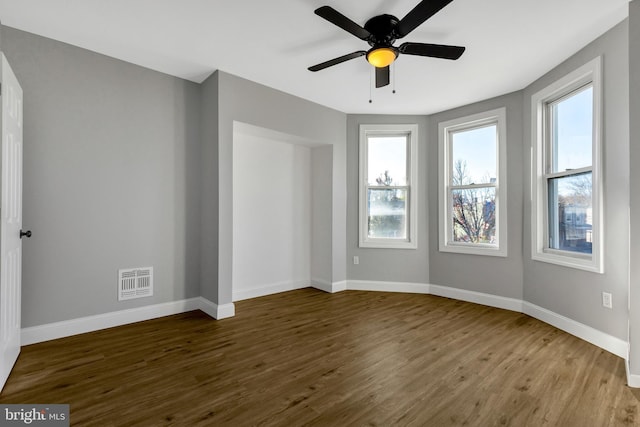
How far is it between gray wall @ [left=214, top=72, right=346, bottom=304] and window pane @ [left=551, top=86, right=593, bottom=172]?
252 centimetres

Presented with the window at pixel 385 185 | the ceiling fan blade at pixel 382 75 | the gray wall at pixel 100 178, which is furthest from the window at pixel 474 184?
the gray wall at pixel 100 178

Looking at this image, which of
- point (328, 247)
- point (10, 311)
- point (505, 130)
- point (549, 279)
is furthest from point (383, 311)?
point (10, 311)

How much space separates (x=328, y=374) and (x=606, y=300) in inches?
96.6

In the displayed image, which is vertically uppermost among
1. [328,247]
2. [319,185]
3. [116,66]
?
[116,66]

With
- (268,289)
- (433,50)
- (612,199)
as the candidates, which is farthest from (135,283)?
(612,199)

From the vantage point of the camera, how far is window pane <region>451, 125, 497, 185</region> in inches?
158

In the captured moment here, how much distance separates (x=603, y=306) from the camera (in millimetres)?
2686

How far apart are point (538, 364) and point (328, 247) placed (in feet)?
9.04

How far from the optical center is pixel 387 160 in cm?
469

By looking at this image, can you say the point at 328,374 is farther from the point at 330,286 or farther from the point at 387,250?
the point at 387,250

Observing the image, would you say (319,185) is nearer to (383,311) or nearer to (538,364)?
(383,311)

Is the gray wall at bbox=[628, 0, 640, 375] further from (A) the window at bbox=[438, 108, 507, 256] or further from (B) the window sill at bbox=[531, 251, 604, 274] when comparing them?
(A) the window at bbox=[438, 108, 507, 256]

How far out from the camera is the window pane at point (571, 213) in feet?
9.62

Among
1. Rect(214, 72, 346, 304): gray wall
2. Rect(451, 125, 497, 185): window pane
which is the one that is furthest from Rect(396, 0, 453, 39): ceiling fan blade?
Rect(451, 125, 497, 185): window pane
